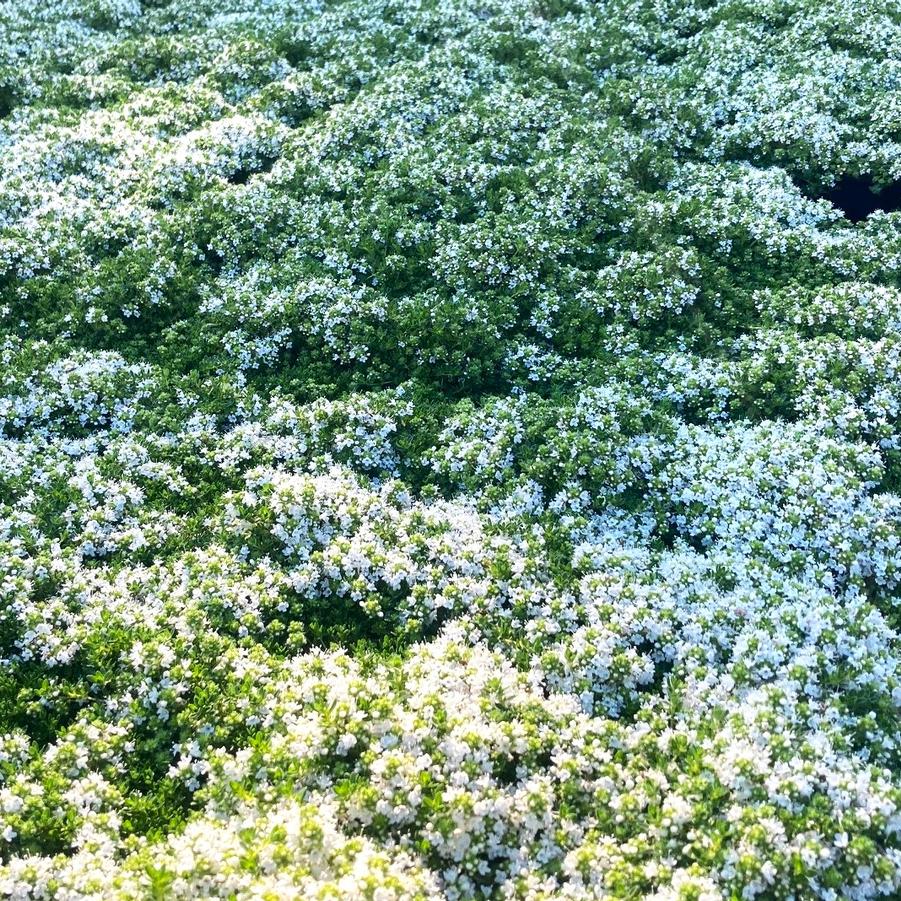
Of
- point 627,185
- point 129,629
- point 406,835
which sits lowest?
point 406,835

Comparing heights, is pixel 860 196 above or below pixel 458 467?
above

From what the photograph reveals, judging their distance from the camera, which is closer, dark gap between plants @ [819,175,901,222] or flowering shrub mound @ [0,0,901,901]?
flowering shrub mound @ [0,0,901,901]

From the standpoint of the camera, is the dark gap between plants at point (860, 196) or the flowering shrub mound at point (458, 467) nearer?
the flowering shrub mound at point (458, 467)

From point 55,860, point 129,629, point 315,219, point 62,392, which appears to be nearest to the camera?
point 55,860

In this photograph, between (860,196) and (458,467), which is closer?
(458,467)

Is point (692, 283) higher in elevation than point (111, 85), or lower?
lower

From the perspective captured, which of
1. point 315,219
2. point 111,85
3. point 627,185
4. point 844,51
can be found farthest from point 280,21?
point 844,51

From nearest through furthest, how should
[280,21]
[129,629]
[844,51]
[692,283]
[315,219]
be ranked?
[129,629], [692,283], [315,219], [844,51], [280,21]

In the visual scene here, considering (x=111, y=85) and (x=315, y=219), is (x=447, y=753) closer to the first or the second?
(x=315, y=219)
